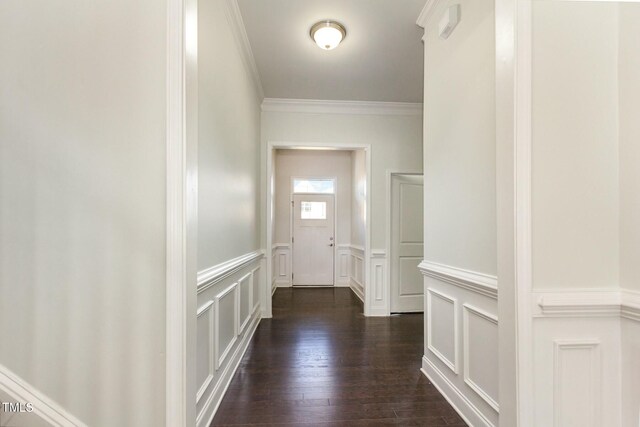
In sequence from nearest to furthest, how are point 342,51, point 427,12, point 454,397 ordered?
point 454,397, point 427,12, point 342,51

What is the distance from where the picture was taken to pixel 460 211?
1875 mm

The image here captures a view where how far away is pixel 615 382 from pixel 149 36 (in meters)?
2.45

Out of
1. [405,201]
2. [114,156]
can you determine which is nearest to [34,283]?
[114,156]

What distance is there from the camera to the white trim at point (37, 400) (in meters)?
1.11

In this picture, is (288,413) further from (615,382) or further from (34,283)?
(615,382)

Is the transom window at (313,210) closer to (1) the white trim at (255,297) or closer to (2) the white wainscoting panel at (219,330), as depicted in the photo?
(1) the white trim at (255,297)

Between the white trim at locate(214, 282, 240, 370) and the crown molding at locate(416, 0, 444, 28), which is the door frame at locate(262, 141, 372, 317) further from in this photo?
the crown molding at locate(416, 0, 444, 28)

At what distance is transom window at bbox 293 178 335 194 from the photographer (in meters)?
5.90

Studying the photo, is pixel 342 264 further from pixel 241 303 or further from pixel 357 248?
pixel 241 303

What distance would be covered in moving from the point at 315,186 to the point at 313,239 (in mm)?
1094

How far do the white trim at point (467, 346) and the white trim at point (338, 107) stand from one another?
3004mm

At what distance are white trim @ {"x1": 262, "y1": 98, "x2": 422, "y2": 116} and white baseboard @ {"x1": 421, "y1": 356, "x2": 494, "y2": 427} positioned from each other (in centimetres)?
312

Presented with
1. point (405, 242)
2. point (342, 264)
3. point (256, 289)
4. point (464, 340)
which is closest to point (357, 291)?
point (342, 264)

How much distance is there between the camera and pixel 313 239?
593 centimetres
